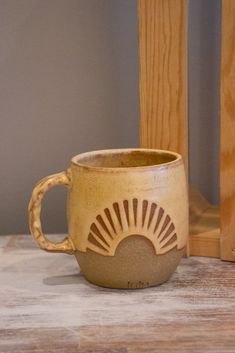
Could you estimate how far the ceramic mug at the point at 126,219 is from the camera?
1.50 feet

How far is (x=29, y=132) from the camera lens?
670 mm

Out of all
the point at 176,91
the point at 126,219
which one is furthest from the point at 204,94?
the point at 126,219

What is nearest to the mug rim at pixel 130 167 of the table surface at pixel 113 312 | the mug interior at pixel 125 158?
the mug interior at pixel 125 158

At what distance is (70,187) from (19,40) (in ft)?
0.81

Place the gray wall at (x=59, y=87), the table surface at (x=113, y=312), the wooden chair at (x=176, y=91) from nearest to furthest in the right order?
1. the table surface at (x=113, y=312)
2. the wooden chair at (x=176, y=91)
3. the gray wall at (x=59, y=87)

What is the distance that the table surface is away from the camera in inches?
15.6

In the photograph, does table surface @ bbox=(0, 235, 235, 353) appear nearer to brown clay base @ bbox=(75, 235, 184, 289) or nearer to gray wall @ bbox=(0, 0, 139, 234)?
brown clay base @ bbox=(75, 235, 184, 289)

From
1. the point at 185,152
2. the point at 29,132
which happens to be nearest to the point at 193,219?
the point at 185,152

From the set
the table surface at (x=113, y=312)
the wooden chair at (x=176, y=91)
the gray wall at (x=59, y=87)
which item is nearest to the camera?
the table surface at (x=113, y=312)

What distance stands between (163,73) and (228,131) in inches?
3.3

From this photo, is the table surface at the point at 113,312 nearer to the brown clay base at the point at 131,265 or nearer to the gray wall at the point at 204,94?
the brown clay base at the point at 131,265

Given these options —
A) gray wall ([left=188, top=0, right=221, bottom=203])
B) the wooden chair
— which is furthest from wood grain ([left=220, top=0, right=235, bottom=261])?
gray wall ([left=188, top=0, right=221, bottom=203])

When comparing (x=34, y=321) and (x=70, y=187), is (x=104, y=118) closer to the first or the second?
(x=70, y=187)

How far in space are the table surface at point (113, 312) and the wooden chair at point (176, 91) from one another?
4 centimetres
